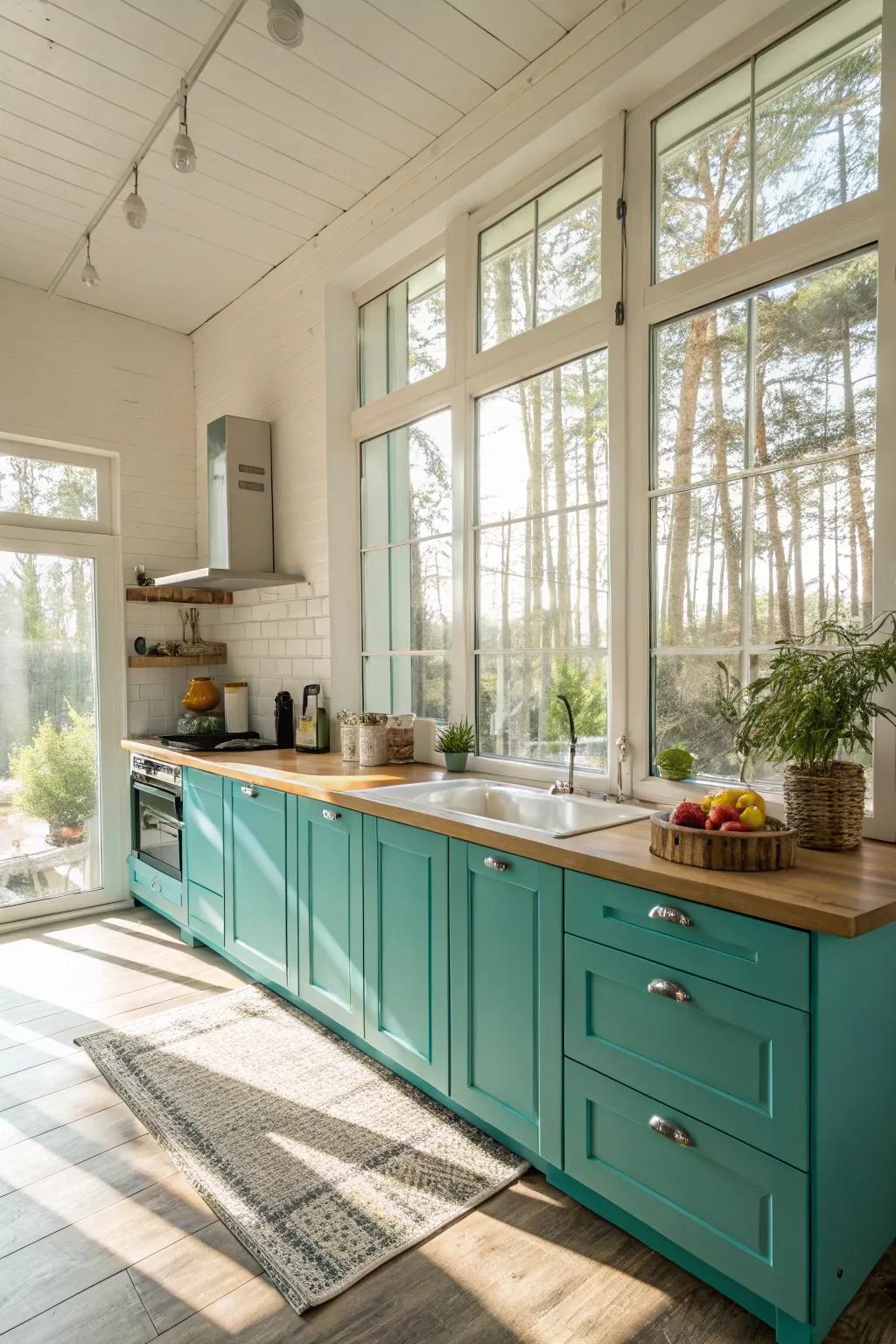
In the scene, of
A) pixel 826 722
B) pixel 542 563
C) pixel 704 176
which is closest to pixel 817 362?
pixel 704 176

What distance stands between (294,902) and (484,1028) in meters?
1.01

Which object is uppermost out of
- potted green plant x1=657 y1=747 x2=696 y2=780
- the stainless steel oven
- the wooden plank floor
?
potted green plant x1=657 y1=747 x2=696 y2=780

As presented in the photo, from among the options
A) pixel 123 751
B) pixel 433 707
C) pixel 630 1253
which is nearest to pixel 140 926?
pixel 123 751

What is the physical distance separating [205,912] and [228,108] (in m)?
3.12

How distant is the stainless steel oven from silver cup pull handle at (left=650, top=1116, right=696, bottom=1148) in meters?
2.59

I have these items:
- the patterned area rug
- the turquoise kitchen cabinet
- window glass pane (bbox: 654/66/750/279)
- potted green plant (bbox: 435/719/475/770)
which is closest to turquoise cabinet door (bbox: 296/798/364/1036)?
the patterned area rug

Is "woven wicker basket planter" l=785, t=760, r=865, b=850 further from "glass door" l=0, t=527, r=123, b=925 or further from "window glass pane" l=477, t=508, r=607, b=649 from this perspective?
"glass door" l=0, t=527, r=123, b=925

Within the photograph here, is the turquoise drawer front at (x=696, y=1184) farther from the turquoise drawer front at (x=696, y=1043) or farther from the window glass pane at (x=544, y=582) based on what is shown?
the window glass pane at (x=544, y=582)

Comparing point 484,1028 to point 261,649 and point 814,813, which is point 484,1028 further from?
point 261,649

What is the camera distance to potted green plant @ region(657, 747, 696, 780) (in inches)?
88.7

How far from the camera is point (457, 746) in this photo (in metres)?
3.00

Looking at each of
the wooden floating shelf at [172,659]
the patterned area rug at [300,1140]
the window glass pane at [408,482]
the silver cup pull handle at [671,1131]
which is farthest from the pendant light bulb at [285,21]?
the wooden floating shelf at [172,659]

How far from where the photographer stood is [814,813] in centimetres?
178

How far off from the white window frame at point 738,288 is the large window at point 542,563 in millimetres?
165
